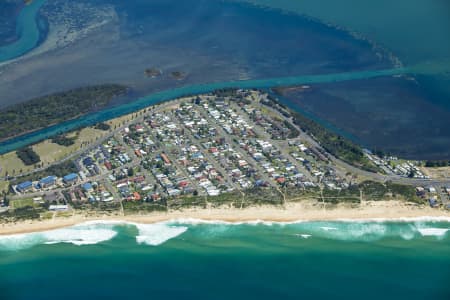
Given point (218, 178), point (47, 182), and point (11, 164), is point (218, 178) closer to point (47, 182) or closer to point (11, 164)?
point (47, 182)

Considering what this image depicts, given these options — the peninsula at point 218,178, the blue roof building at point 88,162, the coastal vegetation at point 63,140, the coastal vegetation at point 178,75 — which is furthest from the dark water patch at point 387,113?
the coastal vegetation at point 63,140

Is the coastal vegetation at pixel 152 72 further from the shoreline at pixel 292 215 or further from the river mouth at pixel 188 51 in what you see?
the shoreline at pixel 292 215

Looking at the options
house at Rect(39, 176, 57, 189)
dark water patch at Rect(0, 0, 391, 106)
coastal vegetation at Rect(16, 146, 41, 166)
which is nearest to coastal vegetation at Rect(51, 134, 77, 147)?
coastal vegetation at Rect(16, 146, 41, 166)

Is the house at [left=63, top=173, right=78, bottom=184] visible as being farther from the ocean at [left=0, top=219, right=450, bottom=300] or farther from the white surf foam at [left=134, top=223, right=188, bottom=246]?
Result: the white surf foam at [left=134, top=223, right=188, bottom=246]

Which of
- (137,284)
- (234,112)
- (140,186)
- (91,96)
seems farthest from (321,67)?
(137,284)

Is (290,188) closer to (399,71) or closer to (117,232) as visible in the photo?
(117,232)

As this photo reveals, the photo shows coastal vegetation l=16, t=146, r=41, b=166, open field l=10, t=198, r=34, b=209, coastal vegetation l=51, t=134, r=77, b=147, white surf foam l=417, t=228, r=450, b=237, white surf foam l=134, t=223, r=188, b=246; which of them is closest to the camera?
white surf foam l=134, t=223, r=188, b=246
